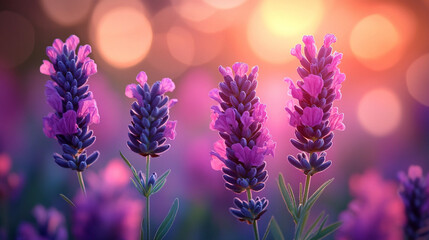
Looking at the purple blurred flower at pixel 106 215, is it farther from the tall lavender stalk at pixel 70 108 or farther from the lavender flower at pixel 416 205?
the lavender flower at pixel 416 205

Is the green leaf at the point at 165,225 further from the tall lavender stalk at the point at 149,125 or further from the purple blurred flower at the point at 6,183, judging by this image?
the purple blurred flower at the point at 6,183

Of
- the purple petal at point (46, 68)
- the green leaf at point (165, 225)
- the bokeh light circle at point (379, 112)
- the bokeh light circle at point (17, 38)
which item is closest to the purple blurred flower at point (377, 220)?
the green leaf at point (165, 225)

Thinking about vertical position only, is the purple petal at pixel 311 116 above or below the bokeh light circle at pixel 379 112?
below

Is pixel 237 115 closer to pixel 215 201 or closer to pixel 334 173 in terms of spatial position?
pixel 215 201

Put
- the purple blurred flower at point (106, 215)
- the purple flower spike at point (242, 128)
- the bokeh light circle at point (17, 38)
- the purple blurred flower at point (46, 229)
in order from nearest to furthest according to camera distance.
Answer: the purple blurred flower at point (106, 215)
the purple blurred flower at point (46, 229)
the purple flower spike at point (242, 128)
the bokeh light circle at point (17, 38)

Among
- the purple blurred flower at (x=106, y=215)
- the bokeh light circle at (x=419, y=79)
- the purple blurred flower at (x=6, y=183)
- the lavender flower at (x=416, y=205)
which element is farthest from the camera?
the bokeh light circle at (x=419, y=79)

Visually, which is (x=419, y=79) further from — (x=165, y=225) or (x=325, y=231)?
(x=165, y=225)

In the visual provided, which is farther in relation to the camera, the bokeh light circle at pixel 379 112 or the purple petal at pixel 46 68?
the bokeh light circle at pixel 379 112

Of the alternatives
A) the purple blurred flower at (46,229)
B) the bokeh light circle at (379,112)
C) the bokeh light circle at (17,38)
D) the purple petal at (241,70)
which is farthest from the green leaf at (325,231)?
the bokeh light circle at (17,38)

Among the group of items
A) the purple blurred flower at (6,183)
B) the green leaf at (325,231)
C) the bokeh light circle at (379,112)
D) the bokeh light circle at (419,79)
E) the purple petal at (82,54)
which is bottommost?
the green leaf at (325,231)

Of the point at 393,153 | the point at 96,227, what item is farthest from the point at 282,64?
the point at 96,227

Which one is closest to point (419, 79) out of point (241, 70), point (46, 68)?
point (241, 70)
